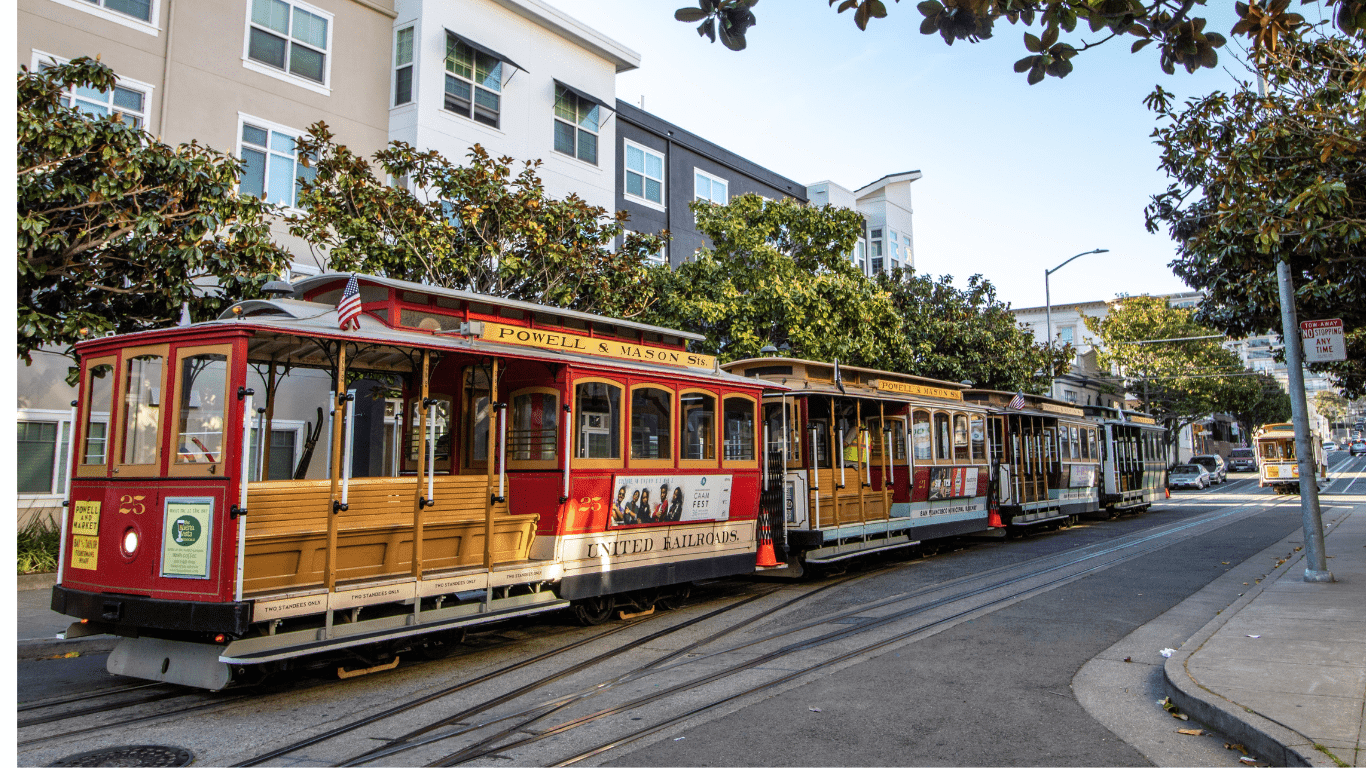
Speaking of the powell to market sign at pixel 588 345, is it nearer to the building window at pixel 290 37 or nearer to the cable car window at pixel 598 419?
the cable car window at pixel 598 419

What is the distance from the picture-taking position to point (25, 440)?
1376 centimetres

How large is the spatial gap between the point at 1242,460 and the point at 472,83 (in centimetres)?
6992

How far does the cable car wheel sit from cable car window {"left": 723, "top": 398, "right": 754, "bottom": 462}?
8.40ft

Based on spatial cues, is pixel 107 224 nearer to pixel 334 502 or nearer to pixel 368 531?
pixel 334 502

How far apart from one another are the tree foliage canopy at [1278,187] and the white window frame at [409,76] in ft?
46.6

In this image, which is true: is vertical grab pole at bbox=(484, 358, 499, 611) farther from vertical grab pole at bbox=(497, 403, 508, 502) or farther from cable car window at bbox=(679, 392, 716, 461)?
cable car window at bbox=(679, 392, 716, 461)

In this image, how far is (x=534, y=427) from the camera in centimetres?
959

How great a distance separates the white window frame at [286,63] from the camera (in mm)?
16547

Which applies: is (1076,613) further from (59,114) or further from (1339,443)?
(1339,443)

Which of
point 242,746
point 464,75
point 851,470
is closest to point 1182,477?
point 851,470

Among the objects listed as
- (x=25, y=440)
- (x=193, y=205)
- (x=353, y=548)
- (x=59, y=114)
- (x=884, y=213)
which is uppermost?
(x=884, y=213)

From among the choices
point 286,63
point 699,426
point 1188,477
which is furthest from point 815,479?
point 1188,477

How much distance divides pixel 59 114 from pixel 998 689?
11.9m

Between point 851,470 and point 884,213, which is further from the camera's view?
point 884,213
